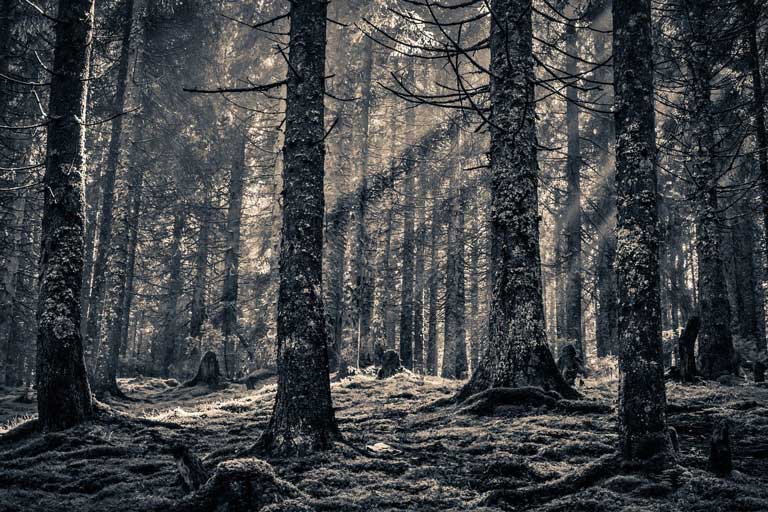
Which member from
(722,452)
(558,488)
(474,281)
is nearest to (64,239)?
(558,488)

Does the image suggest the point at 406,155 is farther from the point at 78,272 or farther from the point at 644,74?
the point at 644,74

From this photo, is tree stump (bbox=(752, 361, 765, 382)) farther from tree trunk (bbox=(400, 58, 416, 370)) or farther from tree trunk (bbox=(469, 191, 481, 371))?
tree trunk (bbox=(400, 58, 416, 370))

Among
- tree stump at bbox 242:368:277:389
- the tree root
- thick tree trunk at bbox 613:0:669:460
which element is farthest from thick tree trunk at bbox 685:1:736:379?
tree stump at bbox 242:368:277:389

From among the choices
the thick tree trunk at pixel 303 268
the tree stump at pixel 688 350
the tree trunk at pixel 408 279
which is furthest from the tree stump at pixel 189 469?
the tree trunk at pixel 408 279

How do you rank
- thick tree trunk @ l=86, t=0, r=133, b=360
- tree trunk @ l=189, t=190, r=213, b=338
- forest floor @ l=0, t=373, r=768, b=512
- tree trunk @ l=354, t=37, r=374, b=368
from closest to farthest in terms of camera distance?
forest floor @ l=0, t=373, r=768, b=512 → thick tree trunk @ l=86, t=0, r=133, b=360 → tree trunk @ l=354, t=37, r=374, b=368 → tree trunk @ l=189, t=190, r=213, b=338

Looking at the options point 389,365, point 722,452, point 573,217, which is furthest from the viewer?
point 573,217

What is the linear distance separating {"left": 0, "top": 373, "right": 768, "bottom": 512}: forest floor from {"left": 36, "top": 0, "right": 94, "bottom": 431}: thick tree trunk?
1.95 ft

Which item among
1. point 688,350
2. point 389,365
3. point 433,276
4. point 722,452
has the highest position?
point 433,276

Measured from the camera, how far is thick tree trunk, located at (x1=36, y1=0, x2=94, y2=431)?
846cm

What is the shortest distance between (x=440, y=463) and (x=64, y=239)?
21.8 feet

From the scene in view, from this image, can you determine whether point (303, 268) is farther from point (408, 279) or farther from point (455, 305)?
point (408, 279)

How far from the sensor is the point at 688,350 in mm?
10672

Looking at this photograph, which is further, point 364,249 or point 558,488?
point 364,249

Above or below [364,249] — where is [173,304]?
below
